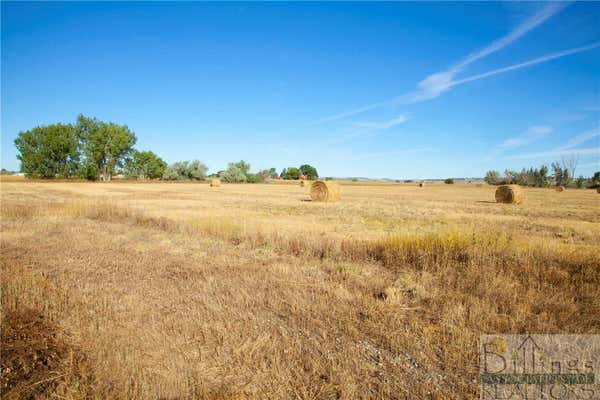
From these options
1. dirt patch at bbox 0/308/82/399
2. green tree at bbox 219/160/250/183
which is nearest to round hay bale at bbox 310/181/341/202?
dirt patch at bbox 0/308/82/399

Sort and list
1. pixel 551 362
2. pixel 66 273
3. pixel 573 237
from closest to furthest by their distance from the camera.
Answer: pixel 551 362
pixel 66 273
pixel 573 237

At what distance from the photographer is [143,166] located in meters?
88.1

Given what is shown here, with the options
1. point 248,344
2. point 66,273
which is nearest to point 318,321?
point 248,344

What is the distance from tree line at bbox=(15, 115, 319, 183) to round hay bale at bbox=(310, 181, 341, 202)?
6163 centimetres

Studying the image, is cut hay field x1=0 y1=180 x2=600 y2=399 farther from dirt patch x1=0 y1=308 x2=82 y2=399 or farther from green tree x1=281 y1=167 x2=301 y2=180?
green tree x1=281 y1=167 x2=301 y2=180

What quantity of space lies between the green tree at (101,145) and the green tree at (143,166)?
293cm

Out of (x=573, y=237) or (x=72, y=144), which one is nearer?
(x=573, y=237)

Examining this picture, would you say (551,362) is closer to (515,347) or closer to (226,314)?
(515,347)

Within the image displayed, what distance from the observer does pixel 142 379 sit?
2.58 m

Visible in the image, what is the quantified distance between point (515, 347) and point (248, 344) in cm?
301

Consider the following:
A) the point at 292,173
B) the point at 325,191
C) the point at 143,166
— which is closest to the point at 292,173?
the point at 292,173

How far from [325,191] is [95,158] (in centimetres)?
7784

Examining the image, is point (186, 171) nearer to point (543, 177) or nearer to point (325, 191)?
point (325, 191)

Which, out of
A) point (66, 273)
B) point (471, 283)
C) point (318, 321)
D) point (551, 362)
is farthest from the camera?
point (66, 273)
